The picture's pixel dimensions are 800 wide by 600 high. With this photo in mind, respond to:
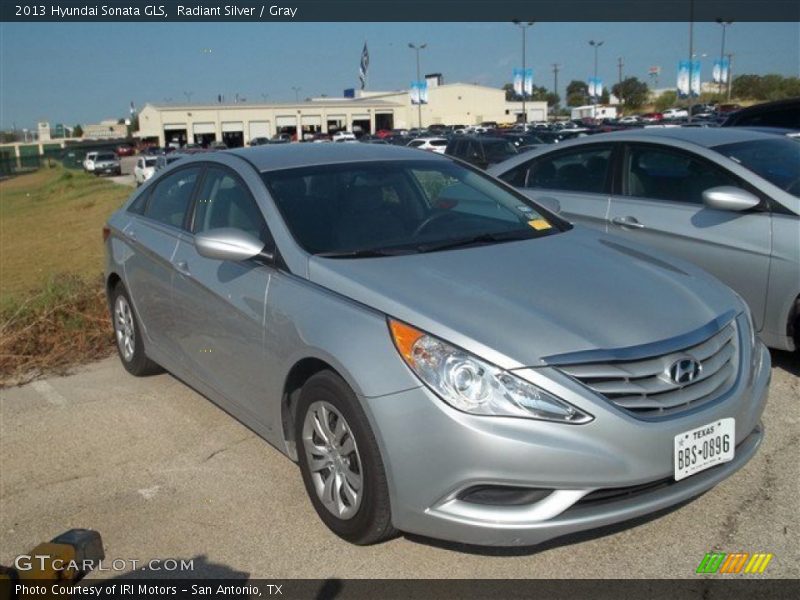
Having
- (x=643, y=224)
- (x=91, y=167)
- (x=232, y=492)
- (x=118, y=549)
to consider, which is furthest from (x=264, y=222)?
(x=91, y=167)

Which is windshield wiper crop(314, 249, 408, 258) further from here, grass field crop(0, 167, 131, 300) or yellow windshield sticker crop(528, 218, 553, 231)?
grass field crop(0, 167, 131, 300)

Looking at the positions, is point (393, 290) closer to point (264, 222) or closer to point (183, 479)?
point (264, 222)

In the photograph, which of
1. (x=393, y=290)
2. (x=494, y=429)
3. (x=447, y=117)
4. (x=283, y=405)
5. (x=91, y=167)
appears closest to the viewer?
(x=494, y=429)

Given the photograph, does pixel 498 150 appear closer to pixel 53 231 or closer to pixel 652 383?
pixel 53 231

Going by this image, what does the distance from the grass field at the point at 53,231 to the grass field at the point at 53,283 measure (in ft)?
0.10

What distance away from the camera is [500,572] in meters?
3.04

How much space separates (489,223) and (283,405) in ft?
4.64

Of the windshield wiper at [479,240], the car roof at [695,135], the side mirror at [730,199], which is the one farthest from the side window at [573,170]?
the windshield wiper at [479,240]

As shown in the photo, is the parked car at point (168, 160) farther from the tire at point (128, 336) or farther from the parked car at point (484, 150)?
the parked car at point (484, 150)

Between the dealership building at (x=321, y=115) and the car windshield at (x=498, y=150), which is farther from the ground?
the dealership building at (x=321, y=115)

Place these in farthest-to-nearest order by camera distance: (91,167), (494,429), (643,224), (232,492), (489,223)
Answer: (91,167)
(643,224)
(489,223)
(232,492)
(494,429)

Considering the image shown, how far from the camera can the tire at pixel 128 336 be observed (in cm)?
541

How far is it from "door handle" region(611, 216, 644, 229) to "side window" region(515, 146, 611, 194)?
0.35 meters

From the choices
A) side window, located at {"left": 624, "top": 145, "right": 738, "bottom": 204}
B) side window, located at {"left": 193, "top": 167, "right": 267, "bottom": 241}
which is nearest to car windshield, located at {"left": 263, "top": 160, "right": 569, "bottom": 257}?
side window, located at {"left": 193, "top": 167, "right": 267, "bottom": 241}
